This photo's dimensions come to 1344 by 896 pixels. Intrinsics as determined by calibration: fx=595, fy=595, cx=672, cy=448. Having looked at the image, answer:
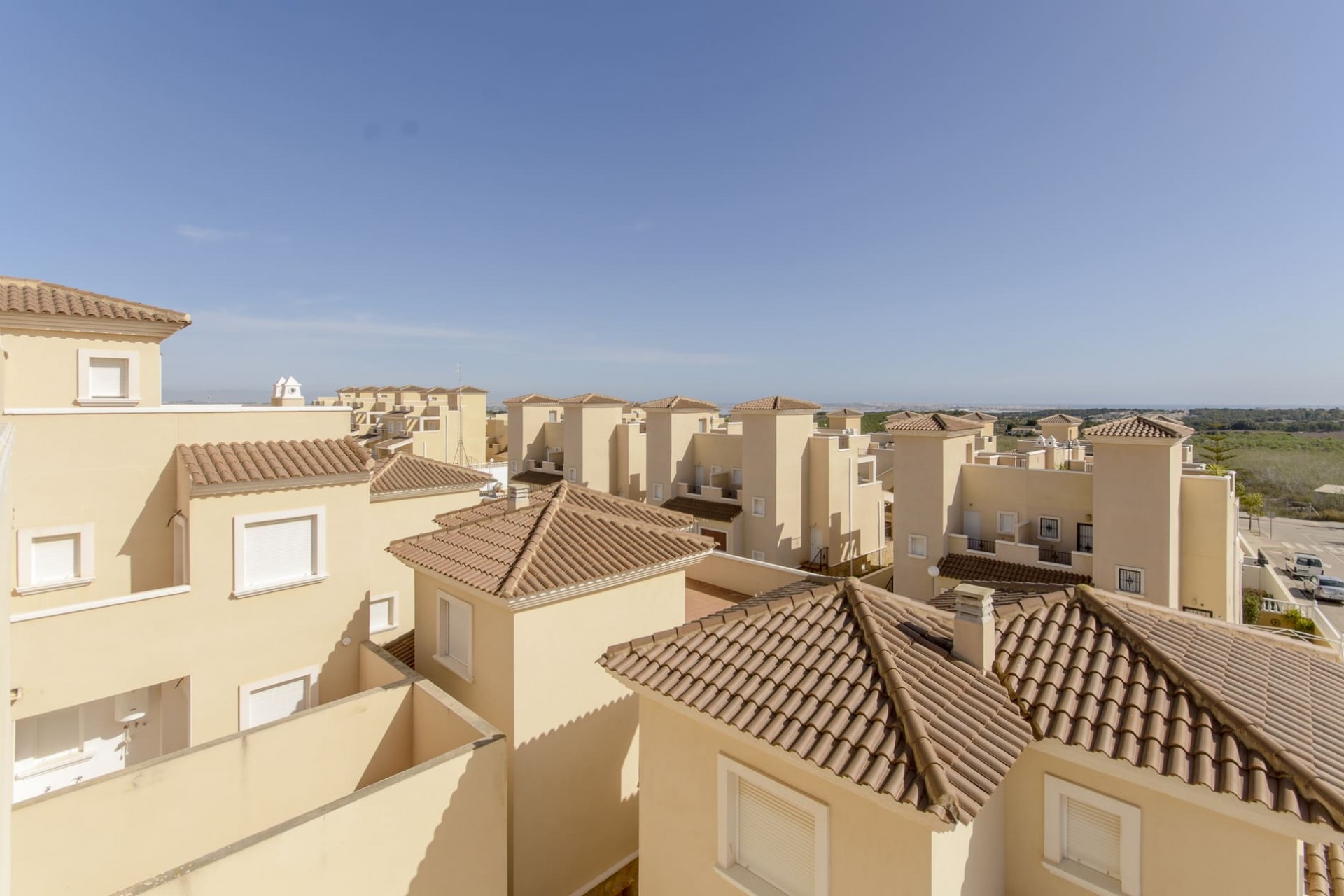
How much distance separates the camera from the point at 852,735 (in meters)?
5.18

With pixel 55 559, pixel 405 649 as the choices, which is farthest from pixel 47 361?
pixel 405 649

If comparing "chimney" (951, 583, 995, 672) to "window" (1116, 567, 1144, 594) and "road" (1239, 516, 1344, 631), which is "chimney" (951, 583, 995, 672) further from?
"road" (1239, 516, 1344, 631)

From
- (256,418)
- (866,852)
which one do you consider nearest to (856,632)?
(866,852)

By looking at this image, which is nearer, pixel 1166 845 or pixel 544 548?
pixel 1166 845

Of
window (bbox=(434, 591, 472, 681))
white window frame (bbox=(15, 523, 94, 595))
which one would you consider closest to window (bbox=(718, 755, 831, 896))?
window (bbox=(434, 591, 472, 681))

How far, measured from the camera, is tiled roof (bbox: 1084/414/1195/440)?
1805 centimetres

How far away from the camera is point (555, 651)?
363 inches

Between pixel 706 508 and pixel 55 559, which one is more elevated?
pixel 55 559

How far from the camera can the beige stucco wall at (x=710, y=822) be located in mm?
5000

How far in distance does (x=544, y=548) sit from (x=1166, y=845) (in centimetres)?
824

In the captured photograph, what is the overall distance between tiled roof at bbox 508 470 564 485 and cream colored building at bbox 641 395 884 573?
28.3 ft

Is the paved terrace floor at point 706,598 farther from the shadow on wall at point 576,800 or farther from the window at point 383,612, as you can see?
the window at point 383,612

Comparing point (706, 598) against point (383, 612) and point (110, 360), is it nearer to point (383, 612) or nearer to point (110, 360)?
point (383, 612)

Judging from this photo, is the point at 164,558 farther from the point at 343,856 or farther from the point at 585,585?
the point at 585,585
